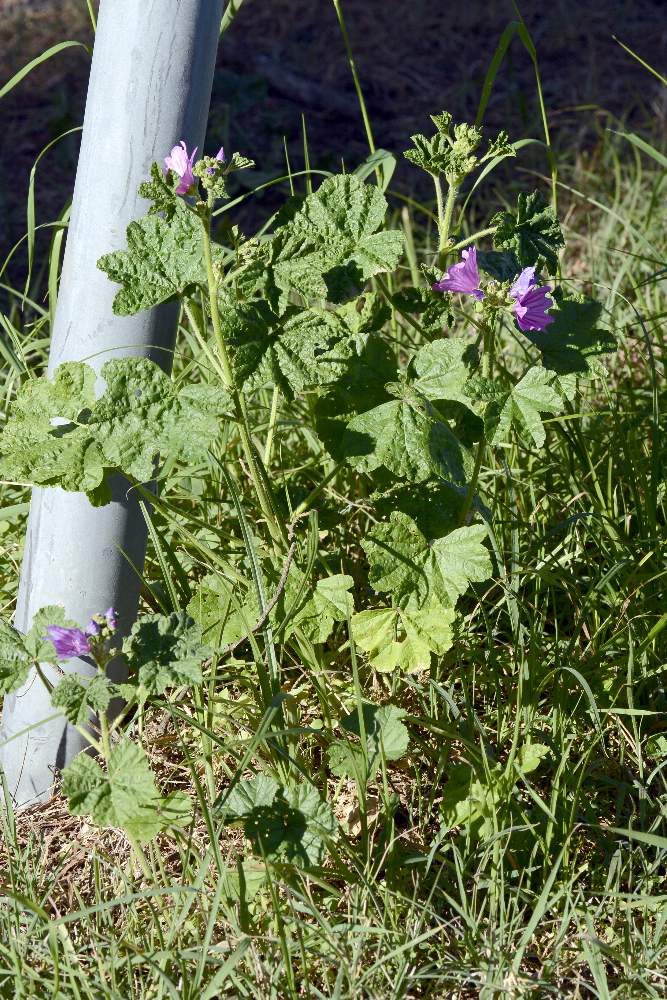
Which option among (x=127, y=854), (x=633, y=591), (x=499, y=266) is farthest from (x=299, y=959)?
(x=499, y=266)

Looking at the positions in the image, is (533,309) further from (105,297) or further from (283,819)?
(283,819)

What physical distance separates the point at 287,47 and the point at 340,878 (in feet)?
12.3

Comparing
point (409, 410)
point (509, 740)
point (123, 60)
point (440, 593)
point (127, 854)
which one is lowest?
point (127, 854)

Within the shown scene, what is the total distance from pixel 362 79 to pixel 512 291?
124 inches

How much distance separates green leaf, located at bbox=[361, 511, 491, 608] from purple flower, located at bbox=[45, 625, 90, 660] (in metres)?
0.41

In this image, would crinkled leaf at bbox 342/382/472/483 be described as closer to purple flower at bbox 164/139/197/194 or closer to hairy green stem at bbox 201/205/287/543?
hairy green stem at bbox 201/205/287/543

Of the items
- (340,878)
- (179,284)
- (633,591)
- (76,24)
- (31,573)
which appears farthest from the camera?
(76,24)

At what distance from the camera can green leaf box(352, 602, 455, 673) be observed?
1.41 m

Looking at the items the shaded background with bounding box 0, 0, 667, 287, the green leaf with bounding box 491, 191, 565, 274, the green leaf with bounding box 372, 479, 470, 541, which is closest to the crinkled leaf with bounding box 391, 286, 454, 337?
the green leaf with bounding box 491, 191, 565, 274

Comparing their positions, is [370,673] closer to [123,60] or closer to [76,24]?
[123,60]

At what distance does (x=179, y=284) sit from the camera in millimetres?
1259

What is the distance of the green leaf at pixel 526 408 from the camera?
4.34ft

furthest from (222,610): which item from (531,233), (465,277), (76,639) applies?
(531,233)

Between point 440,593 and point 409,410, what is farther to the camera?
point 440,593
